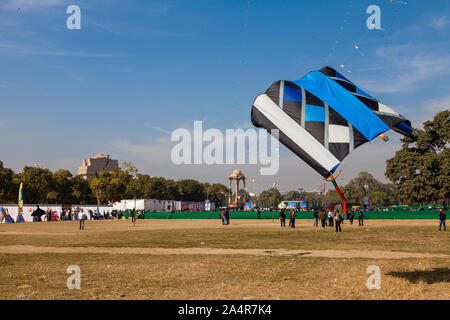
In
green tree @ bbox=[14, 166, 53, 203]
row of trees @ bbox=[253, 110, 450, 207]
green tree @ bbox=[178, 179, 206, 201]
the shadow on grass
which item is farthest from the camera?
green tree @ bbox=[178, 179, 206, 201]

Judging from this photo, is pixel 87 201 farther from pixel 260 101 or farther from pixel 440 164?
pixel 260 101

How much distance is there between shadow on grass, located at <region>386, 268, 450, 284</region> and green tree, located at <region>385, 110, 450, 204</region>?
6213 centimetres

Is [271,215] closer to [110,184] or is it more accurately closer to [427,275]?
[110,184]

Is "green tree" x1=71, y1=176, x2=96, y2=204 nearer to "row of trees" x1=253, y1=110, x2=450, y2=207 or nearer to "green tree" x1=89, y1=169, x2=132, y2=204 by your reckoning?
"green tree" x1=89, y1=169, x2=132, y2=204

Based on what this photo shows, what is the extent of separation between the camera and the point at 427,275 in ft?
39.6

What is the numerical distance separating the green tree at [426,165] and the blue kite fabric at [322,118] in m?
67.0

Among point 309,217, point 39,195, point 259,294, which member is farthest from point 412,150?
point 39,195

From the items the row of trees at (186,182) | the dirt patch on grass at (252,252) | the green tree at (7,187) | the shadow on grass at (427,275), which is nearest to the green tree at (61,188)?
the row of trees at (186,182)

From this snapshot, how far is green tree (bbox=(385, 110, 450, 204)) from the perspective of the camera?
2724 inches

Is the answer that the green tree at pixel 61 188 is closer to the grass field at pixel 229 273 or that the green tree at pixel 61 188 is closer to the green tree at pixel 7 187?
the green tree at pixel 7 187

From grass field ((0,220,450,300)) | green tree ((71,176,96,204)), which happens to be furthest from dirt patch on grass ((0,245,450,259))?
green tree ((71,176,96,204))

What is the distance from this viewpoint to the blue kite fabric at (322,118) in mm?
7703

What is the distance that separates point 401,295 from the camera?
9.41m
